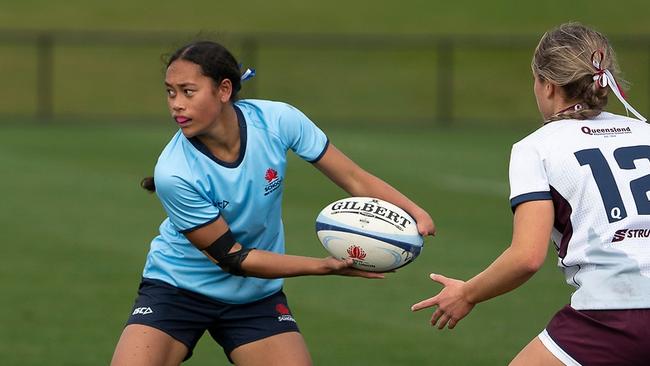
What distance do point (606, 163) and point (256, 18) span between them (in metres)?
38.3

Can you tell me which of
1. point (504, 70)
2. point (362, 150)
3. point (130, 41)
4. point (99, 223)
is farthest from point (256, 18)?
point (99, 223)

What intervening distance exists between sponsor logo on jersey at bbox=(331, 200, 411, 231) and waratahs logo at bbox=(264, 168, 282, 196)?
325mm

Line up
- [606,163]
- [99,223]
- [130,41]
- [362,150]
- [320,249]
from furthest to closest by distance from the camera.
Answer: [130,41], [362,150], [99,223], [320,249], [606,163]

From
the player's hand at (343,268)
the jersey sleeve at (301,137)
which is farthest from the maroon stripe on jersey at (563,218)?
the jersey sleeve at (301,137)

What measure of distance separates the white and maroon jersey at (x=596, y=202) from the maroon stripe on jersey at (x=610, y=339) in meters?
0.04

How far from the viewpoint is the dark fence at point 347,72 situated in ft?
110

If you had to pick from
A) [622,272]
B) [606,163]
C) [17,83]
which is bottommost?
[17,83]

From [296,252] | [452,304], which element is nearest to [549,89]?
[452,304]

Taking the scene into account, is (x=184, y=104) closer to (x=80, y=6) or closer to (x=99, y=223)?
(x=99, y=223)

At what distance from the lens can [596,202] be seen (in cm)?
486

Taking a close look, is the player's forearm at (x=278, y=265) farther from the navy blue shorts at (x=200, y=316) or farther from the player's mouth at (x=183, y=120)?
the player's mouth at (x=183, y=120)

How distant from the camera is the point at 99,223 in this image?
1412cm

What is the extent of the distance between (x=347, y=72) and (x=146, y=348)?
30477 millimetres

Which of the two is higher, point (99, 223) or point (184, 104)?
point (184, 104)
